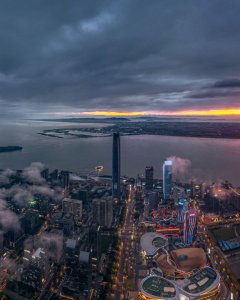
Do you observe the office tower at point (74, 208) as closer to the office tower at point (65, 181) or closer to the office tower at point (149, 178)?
the office tower at point (65, 181)

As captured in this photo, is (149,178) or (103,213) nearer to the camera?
Result: (103,213)

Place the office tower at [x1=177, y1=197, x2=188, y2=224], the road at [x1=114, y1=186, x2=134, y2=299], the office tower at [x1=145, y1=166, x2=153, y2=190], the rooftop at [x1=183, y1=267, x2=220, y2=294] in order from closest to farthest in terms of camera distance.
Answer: the rooftop at [x1=183, y1=267, x2=220, y2=294] < the road at [x1=114, y1=186, x2=134, y2=299] < the office tower at [x1=177, y1=197, x2=188, y2=224] < the office tower at [x1=145, y1=166, x2=153, y2=190]

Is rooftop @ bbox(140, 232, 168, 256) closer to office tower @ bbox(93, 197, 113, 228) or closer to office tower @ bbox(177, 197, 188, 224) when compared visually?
office tower @ bbox(177, 197, 188, 224)

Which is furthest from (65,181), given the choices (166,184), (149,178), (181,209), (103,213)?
(181,209)

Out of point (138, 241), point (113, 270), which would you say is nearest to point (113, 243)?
point (138, 241)

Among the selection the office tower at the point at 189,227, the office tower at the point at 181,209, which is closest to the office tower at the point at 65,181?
the office tower at the point at 181,209

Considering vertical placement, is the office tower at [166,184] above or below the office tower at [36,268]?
above

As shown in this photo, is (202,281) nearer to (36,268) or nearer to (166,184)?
(36,268)

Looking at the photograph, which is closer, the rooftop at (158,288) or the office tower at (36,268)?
the rooftop at (158,288)

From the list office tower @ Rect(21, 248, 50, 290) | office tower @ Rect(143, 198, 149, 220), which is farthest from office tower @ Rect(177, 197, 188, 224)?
office tower @ Rect(21, 248, 50, 290)

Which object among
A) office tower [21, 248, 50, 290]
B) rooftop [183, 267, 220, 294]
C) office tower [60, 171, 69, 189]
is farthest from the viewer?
office tower [60, 171, 69, 189]

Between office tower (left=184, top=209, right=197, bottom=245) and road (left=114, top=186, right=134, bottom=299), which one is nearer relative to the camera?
road (left=114, top=186, right=134, bottom=299)
